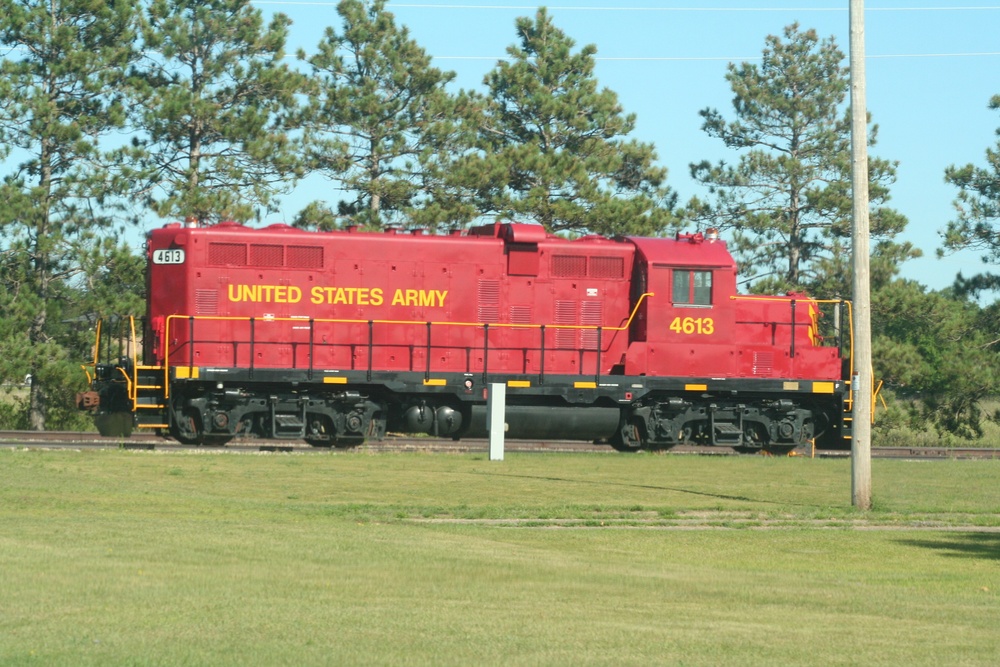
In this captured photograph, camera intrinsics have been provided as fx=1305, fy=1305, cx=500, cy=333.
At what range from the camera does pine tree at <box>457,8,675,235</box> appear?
3725 cm

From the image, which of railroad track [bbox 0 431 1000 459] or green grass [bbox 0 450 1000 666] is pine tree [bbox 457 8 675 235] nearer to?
railroad track [bbox 0 431 1000 459]

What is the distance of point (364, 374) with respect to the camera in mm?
24469

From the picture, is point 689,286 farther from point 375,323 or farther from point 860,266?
point 860,266

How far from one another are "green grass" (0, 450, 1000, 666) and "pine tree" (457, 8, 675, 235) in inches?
722

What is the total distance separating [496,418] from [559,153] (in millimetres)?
16476

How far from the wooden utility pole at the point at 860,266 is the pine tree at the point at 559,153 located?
811 inches

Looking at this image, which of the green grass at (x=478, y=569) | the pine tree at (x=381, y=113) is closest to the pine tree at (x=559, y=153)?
the pine tree at (x=381, y=113)

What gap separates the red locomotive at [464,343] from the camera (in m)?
24.4

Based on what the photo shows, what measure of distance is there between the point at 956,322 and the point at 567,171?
465 inches

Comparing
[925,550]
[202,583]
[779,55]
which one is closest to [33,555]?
[202,583]

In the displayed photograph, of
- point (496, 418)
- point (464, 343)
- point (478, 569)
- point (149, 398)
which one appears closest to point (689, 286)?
point (464, 343)

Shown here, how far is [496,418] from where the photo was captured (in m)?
23.1

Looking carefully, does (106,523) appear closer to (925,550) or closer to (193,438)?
(925,550)

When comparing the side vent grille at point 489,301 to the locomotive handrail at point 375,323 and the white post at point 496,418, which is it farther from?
the white post at point 496,418
